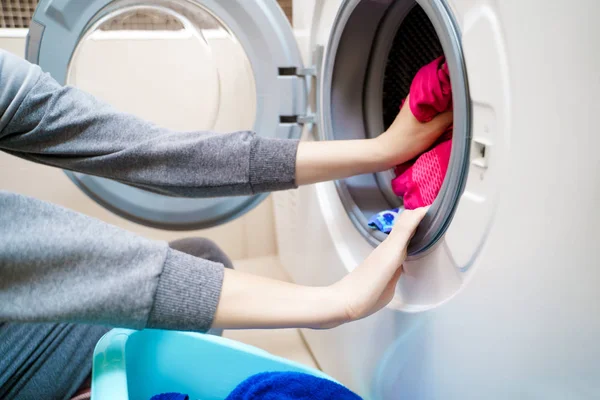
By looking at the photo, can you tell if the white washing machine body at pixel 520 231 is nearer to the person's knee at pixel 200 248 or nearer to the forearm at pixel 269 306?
the forearm at pixel 269 306

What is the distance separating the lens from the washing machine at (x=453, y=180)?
0.41 m

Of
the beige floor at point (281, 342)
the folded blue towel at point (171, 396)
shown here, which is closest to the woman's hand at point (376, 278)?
the folded blue towel at point (171, 396)

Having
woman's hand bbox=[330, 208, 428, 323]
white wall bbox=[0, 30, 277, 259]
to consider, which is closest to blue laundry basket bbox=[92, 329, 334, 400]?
woman's hand bbox=[330, 208, 428, 323]

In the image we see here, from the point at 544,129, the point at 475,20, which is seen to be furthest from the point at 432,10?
the point at 544,129

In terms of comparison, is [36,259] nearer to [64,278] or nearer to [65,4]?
[64,278]

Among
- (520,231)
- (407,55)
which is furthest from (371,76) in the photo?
(520,231)

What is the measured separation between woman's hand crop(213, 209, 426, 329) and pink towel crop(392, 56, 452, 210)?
0.16m

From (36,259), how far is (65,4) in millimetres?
510

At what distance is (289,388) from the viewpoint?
2.46 feet

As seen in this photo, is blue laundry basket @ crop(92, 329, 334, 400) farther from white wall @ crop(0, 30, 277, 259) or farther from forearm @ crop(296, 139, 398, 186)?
white wall @ crop(0, 30, 277, 259)

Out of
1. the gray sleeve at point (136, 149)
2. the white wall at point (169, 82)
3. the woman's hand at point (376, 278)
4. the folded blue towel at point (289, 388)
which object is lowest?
the folded blue towel at point (289, 388)

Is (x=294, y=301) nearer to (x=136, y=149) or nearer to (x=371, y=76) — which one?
(x=136, y=149)

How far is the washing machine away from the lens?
406 millimetres

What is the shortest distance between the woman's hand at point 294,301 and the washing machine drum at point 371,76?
17 cm
